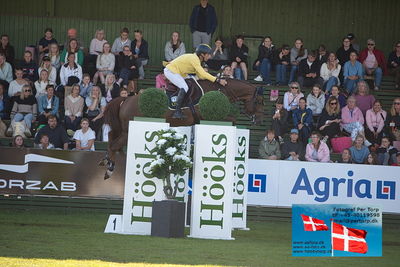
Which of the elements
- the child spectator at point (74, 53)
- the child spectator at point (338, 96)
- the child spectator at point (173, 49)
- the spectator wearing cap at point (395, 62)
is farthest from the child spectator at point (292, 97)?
the child spectator at point (74, 53)

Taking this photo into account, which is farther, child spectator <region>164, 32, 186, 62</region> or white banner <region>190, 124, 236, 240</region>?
child spectator <region>164, 32, 186, 62</region>

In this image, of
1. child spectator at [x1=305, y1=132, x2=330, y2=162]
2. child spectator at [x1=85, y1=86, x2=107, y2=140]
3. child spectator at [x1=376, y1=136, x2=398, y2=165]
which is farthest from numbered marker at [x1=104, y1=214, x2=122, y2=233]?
child spectator at [x1=376, y1=136, x2=398, y2=165]

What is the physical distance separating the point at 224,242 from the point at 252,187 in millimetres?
4467

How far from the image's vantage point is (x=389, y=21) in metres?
23.1

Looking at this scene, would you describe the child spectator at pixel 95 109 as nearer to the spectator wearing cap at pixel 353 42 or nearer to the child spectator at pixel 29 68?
the child spectator at pixel 29 68

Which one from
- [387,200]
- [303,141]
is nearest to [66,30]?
[303,141]

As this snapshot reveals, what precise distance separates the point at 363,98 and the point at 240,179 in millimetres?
→ 6201

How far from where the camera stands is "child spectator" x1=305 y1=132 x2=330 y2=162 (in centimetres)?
1628

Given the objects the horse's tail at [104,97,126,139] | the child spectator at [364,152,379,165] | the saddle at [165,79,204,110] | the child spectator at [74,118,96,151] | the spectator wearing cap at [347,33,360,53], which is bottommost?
the child spectator at [364,152,379,165]

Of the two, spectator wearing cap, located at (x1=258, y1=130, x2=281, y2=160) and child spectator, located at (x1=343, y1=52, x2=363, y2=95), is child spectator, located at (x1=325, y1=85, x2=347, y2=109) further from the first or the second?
spectator wearing cap, located at (x1=258, y1=130, x2=281, y2=160)

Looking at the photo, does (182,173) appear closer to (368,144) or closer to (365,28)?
(368,144)

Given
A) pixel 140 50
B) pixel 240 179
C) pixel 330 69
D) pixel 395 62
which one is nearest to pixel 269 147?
pixel 240 179

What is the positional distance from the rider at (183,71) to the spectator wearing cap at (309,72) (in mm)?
4806

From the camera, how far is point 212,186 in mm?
11656
